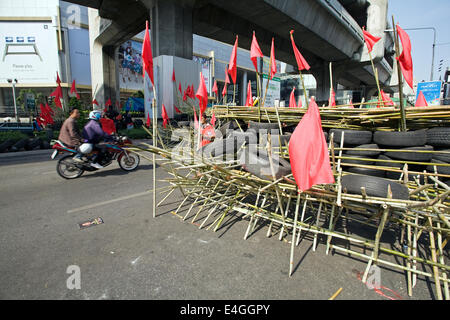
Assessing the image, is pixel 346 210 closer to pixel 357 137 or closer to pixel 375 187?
pixel 375 187

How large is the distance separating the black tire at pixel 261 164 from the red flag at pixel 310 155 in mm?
543

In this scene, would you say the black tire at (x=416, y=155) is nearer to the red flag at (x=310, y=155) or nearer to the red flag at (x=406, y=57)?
the red flag at (x=406, y=57)

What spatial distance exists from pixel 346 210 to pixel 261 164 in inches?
46.1

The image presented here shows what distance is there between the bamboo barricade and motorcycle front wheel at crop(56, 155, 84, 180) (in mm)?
3312

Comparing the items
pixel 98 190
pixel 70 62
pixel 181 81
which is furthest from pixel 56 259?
pixel 70 62

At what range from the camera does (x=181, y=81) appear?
12.8 m

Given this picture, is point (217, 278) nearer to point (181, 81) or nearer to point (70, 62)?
point (181, 81)

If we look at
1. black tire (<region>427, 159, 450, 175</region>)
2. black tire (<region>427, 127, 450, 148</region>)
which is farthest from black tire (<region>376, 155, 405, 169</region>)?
black tire (<region>427, 127, 450, 148</region>)

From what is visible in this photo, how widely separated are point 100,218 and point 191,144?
186cm

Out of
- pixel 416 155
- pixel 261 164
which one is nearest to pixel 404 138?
pixel 416 155

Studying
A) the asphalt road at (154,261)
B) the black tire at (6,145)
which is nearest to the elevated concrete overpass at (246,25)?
the black tire at (6,145)

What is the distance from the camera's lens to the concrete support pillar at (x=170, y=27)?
11953 millimetres

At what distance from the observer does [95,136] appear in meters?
5.78

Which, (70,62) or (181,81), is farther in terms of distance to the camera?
(70,62)
